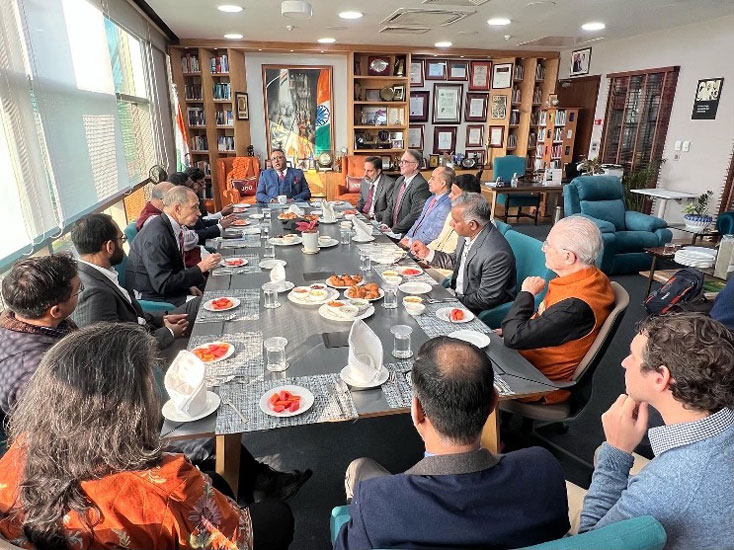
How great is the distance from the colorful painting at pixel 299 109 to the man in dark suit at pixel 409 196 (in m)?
3.31

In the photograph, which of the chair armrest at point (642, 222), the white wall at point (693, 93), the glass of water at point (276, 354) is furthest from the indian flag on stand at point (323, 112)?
the glass of water at point (276, 354)

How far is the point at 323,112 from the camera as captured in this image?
7398mm

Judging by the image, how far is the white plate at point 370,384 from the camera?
150cm

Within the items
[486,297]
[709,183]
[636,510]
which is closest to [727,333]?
[636,510]

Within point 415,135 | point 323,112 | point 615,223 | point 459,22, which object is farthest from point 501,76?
point 615,223

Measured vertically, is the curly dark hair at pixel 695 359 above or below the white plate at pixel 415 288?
above

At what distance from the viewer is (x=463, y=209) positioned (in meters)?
2.55

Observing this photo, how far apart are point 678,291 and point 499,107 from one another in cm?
522

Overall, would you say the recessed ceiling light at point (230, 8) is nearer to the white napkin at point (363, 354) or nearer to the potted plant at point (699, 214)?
the white napkin at point (363, 354)

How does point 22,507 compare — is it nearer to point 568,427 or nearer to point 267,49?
point 568,427

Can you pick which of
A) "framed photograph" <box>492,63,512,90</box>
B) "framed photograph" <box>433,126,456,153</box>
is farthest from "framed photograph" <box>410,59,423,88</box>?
"framed photograph" <box>492,63,512,90</box>

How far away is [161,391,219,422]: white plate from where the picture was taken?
134 cm

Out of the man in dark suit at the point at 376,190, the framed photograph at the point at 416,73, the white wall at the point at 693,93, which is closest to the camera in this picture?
the man in dark suit at the point at 376,190

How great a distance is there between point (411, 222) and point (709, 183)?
154 inches
